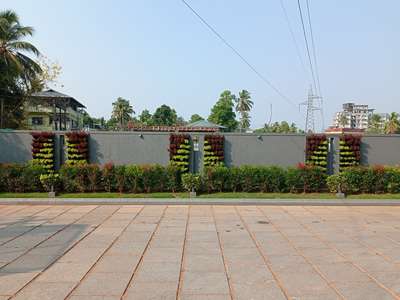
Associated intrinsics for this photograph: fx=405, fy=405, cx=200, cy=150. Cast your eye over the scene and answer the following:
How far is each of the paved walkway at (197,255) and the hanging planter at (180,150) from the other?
214 inches

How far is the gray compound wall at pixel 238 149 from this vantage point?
53.9 feet

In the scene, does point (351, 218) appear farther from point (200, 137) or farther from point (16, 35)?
point (16, 35)

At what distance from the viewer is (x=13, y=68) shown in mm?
27156

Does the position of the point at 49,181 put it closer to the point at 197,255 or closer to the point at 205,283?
Answer: the point at 197,255

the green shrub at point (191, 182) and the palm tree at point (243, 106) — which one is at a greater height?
the palm tree at point (243, 106)

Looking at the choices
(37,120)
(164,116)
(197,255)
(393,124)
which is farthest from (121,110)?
(197,255)

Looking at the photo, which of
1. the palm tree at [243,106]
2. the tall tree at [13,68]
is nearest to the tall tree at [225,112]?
the palm tree at [243,106]

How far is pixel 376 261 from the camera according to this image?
6.18m

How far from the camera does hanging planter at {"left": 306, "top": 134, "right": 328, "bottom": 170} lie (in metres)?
16.2

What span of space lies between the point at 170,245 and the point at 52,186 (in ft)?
25.5

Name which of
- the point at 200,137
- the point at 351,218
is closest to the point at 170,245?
the point at 351,218

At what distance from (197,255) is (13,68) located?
82.6ft

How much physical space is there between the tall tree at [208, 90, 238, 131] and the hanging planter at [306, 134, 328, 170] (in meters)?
66.9

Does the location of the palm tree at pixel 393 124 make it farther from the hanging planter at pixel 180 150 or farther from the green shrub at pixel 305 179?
the hanging planter at pixel 180 150
